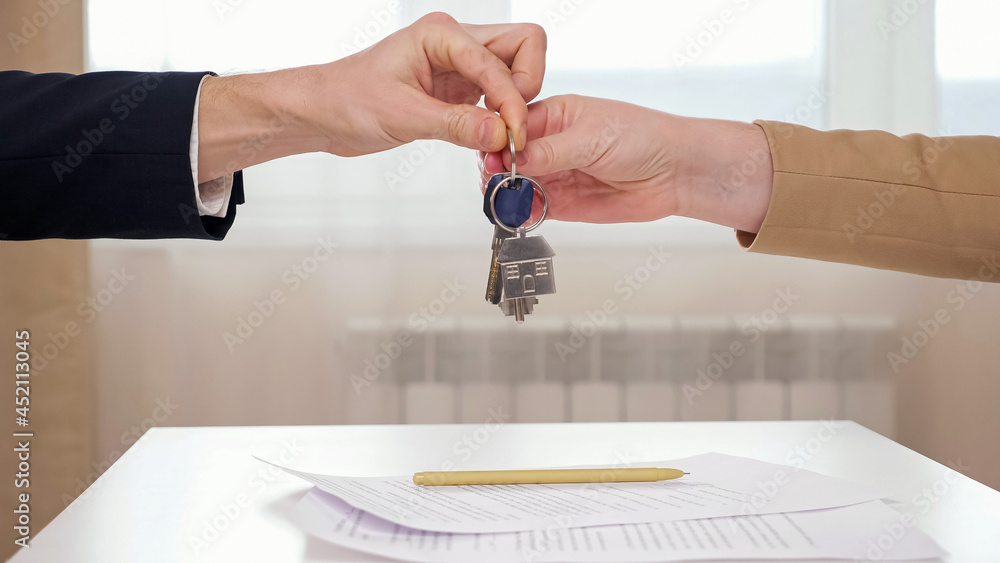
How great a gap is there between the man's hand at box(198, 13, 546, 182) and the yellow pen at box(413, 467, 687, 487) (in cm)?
42

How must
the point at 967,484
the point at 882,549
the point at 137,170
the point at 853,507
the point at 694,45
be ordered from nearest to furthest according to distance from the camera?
the point at 882,549 < the point at 853,507 < the point at 967,484 < the point at 137,170 < the point at 694,45

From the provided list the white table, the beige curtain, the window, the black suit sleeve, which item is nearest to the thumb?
the black suit sleeve

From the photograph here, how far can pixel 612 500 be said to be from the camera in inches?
30.6

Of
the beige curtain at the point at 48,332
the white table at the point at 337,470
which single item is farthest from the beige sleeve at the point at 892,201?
the beige curtain at the point at 48,332

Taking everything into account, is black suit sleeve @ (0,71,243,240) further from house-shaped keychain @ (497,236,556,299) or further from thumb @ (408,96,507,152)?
house-shaped keychain @ (497,236,556,299)

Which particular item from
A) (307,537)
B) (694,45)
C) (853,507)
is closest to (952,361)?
(694,45)

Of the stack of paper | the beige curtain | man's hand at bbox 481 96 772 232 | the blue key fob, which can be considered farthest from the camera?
the beige curtain

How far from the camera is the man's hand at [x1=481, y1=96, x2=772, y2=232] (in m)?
1.05

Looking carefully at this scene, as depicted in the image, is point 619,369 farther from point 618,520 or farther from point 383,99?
point 618,520

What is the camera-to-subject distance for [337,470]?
948 mm

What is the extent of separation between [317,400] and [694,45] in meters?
1.53

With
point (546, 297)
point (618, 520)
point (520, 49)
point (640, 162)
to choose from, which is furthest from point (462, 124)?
point (546, 297)

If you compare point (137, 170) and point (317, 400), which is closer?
point (137, 170)

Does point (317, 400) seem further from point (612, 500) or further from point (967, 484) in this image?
point (967, 484)
